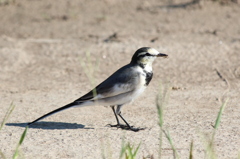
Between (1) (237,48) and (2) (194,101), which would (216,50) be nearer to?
(1) (237,48)

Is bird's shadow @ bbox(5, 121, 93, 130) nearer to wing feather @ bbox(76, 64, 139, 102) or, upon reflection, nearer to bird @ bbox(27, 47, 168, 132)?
bird @ bbox(27, 47, 168, 132)

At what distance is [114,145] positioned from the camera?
5.15 meters

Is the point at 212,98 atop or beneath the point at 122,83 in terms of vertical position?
beneath

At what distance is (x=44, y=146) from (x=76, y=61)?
398cm

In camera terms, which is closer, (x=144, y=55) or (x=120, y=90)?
(x=120, y=90)

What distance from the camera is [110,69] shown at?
8.55 meters

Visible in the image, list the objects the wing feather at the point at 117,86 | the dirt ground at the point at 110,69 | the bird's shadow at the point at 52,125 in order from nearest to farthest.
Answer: the dirt ground at the point at 110,69, the wing feather at the point at 117,86, the bird's shadow at the point at 52,125

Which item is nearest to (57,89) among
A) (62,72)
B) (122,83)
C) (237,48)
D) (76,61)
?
(62,72)

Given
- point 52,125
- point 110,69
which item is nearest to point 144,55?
point 52,125

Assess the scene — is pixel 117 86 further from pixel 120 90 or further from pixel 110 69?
pixel 110 69

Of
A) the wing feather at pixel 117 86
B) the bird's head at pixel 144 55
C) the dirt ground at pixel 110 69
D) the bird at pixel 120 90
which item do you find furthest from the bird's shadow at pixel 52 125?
the bird's head at pixel 144 55

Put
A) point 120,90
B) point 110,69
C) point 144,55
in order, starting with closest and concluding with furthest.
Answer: point 120,90
point 144,55
point 110,69

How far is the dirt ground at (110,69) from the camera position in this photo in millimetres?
5312

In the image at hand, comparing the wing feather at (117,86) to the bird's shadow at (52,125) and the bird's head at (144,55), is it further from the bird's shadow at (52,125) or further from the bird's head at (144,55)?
the bird's shadow at (52,125)
